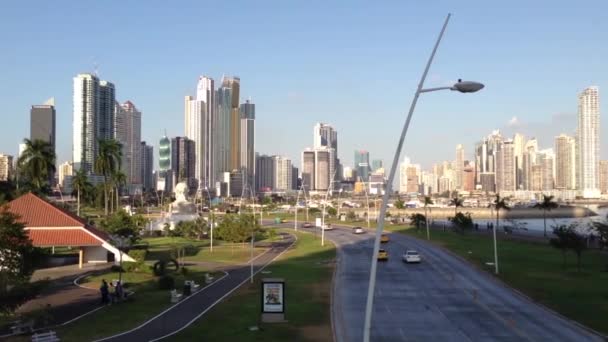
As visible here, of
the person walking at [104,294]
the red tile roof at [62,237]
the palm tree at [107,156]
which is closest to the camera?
the person walking at [104,294]

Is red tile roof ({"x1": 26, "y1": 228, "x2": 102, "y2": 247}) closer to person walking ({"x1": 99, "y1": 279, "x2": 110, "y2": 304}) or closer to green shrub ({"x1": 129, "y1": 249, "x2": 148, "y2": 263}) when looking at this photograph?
green shrub ({"x1": 129, "y1": 249, "x2": 148, "y2": 263})

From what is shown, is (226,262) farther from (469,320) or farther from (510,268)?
(469,320)

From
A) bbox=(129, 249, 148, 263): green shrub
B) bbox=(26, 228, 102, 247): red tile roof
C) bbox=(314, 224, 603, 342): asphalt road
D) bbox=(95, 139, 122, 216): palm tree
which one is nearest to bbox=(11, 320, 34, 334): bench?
bbox=(314, 224, 603, 342): asphalt road

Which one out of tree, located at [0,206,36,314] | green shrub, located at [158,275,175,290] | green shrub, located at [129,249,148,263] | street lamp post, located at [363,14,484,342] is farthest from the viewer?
green shrub, located at [129,249,148,263]

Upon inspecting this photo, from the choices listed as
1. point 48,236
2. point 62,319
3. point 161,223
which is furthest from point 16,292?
point 161,223

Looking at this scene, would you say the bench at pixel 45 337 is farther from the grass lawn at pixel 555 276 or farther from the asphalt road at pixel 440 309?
the grass lawn at pixel 555 276

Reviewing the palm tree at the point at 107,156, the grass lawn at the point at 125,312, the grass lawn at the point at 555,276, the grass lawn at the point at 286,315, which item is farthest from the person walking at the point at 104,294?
the palm tree at the point at 107,156
